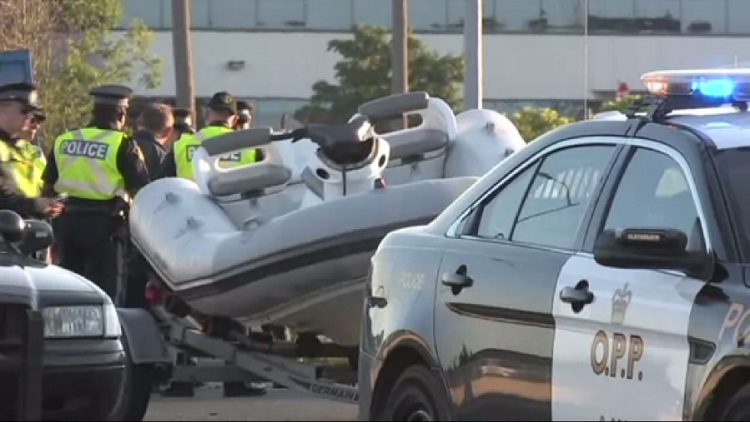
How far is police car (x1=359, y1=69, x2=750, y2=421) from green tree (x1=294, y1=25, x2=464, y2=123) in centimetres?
3477

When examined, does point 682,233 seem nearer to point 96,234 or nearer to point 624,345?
point 624,345

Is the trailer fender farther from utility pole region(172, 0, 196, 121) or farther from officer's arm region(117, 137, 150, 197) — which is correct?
utility pole region(172, 0, 196, 121)

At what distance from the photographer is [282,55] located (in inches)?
1876

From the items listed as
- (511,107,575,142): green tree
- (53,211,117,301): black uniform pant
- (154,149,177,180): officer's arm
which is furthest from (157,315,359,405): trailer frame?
(511,107,575,142): green tree

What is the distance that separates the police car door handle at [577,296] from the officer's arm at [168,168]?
675 cm

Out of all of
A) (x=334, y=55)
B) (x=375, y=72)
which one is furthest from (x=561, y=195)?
(x=334, y=55)

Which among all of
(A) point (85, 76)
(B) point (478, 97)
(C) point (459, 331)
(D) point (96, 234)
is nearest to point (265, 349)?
(D) point (96, 234)

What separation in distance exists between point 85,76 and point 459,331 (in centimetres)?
2408

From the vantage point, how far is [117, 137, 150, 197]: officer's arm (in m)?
11.7

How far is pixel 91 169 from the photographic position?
11.7m

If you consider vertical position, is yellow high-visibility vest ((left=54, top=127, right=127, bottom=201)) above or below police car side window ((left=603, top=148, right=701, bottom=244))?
below

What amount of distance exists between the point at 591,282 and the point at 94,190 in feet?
21.3

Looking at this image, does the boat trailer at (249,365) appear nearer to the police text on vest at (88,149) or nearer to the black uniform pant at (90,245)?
the black uniform pant at (90,245)

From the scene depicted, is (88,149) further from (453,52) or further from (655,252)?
(453,52)
